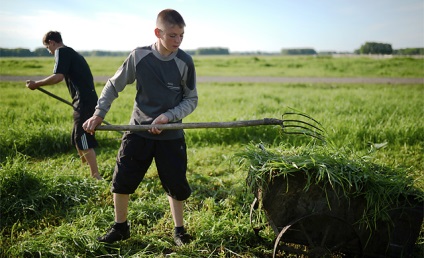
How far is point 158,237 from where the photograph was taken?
9.97ft

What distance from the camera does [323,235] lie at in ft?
8.13

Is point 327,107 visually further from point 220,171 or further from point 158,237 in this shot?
point 158,237

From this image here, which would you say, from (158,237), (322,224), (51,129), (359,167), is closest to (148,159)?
(158,237)

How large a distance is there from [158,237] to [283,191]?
1.43m

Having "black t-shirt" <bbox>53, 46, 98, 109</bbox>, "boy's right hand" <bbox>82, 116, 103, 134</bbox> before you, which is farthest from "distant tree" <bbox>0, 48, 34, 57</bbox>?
"boy's right hand" <bbox>82, 116, 103, 134</bbox>

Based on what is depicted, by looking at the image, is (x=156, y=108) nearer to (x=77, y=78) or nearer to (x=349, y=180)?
(x=349, y=180)

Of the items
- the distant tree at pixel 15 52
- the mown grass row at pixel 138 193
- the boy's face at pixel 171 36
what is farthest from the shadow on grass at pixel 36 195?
the distant tree at pixel 15 52

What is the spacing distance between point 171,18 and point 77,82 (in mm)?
2301

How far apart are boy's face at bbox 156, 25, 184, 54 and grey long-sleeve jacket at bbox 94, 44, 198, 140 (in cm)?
14

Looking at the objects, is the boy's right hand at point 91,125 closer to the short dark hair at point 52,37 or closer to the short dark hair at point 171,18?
the short dark hair at point 171,18

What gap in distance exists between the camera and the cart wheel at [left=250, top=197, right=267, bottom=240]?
9.93ft

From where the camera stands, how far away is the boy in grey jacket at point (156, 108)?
8.48ft

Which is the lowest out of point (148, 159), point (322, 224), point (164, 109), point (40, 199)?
point (40, 199)

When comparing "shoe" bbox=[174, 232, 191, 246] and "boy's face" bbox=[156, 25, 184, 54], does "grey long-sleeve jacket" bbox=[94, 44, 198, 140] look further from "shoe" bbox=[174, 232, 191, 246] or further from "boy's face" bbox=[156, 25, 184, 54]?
"shoe" bbox=[174, 232, 191, 246]
